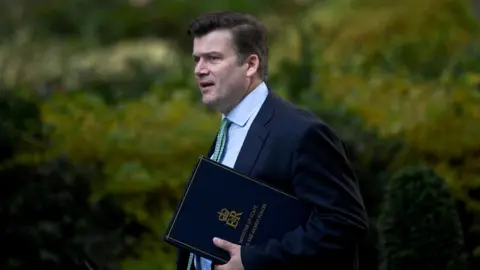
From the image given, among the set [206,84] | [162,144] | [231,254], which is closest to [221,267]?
[231,254]

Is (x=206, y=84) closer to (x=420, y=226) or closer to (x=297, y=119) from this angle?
(x=297, y=119)

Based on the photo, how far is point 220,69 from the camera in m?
3.44

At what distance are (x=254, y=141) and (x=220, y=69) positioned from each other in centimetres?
26

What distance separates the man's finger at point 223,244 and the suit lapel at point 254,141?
0.23m

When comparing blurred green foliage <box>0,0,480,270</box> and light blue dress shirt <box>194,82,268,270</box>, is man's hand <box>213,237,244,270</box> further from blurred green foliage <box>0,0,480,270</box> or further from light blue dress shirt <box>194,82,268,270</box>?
blurred green foliage <box>0,0,480,270</box>

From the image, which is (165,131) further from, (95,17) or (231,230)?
(95,17)

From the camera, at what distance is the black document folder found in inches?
A: 129

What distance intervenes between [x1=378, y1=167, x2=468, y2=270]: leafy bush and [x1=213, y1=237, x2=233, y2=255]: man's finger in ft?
7.08

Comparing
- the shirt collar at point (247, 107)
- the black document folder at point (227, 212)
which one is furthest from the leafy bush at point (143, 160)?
the black document folder at point (227, 212)

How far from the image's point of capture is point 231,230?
10.9ft

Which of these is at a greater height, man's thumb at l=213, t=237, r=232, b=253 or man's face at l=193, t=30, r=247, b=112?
man's face at l=193, t=30, r=247, b=112

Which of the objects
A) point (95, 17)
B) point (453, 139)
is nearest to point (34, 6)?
point (95, 17)

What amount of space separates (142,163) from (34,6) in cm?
621

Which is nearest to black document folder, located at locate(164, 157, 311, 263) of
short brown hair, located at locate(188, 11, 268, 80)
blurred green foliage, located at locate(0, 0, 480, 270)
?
short brown hair, located at locate(188, 11, 268, 80)
